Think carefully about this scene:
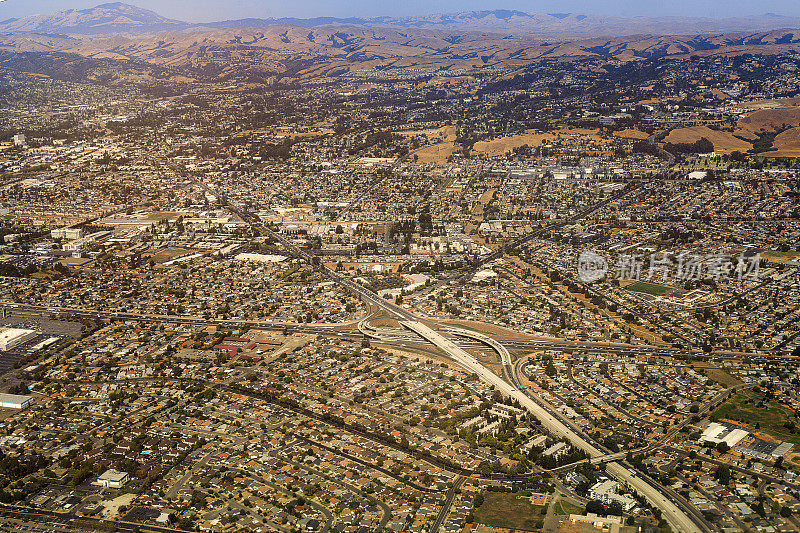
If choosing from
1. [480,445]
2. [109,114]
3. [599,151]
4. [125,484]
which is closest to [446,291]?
[480,445]

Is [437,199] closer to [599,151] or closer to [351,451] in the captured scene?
[599,151]

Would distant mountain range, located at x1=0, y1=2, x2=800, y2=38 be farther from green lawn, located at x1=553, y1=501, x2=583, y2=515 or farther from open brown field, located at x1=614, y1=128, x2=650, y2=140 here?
green lawn, located at x1=553, y1=501, x2=583, y2=515

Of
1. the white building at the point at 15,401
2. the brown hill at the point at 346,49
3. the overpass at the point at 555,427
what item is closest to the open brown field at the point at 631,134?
the overpass at the point at 555,427

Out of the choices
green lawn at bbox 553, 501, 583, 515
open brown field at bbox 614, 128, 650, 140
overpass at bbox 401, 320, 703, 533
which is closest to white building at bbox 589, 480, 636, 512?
overpass at bbox 401, 320, 703, 533

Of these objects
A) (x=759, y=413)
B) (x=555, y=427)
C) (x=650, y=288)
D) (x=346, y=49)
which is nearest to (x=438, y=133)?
(x=650, y=288)

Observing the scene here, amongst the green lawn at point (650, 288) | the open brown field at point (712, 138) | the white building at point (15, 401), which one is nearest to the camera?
the white building at point (15, 401)

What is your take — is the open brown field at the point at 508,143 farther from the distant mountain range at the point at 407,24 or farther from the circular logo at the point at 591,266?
the distant mountain range at the point at 407,24

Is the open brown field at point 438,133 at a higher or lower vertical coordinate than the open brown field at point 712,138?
lower

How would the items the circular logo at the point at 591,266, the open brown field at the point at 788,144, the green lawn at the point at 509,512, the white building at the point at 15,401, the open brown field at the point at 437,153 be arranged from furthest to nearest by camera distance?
the open brown field at the point at 437,153, the open brown field at the point at 788,144, the circular logo at the point at 591,266, the white building at the point at 15,401, the green lawn at the point at 509,512
